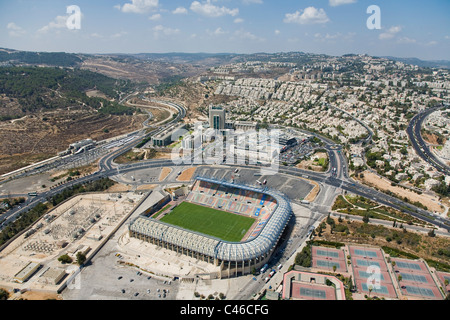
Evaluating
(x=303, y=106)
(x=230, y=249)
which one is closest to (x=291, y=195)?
(x=230, y=249)

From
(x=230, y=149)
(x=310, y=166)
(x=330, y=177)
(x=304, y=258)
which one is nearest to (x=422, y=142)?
(x=310, y=166)

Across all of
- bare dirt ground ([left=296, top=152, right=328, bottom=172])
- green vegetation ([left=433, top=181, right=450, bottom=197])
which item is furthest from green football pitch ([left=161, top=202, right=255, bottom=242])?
green vegetation ([left=433, top=181, right=450, bottom=197])

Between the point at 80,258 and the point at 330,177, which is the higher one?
the point at 330,177

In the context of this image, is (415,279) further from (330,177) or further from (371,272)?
(330,177)

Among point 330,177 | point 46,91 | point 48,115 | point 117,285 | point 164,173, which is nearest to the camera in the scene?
point 117,285

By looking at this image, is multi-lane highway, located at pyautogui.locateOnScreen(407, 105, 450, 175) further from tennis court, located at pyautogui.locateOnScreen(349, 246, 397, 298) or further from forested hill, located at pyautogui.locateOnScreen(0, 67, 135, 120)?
forested hill, located at pyautogui.locateOnScreen(0, 67, 135, 120)

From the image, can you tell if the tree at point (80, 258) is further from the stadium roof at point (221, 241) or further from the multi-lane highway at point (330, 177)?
the multi-lane highway at point (330, 177)

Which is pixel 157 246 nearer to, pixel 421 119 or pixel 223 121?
pixel 223 121

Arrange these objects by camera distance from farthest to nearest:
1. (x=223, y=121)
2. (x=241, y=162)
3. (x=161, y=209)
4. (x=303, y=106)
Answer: (x=303, y=106)
(x=223, y=121)
(x=241, y=162)
(x=161, y=209)
